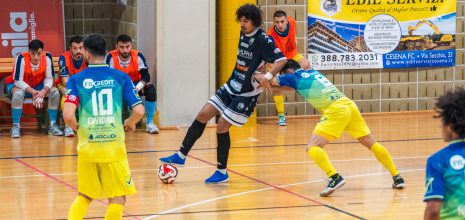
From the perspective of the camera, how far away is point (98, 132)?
731 centimetres

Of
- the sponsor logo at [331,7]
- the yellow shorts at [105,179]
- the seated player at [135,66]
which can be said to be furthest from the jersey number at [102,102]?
the sponsor logo at [331,7]

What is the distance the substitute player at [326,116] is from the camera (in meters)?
9.87

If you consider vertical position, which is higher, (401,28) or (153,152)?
(401,28)

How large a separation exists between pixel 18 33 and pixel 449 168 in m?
12.2

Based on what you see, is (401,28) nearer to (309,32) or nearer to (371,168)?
(309,32)

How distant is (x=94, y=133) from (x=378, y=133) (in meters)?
8.02

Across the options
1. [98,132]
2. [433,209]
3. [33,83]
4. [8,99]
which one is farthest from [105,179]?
[8,99]

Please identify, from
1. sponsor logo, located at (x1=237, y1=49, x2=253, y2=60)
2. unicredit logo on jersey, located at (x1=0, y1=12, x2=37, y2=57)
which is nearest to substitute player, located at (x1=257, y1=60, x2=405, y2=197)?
sponsor logo, located at (x1=237, y1=49, x2=253, y2=60)

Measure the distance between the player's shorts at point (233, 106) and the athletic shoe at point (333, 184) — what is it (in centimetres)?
119

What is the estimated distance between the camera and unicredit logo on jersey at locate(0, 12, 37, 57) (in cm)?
1596

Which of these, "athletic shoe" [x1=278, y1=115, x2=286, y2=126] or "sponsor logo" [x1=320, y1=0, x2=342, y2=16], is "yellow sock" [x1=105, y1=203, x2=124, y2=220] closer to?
"athletic shoe" [x1=278, y1=115, x2=286, y2=126]

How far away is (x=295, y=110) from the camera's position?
16422 millimetres

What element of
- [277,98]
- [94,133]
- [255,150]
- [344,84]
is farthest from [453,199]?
[344,84]

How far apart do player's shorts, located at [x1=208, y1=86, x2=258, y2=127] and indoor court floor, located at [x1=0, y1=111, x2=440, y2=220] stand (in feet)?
2.41
